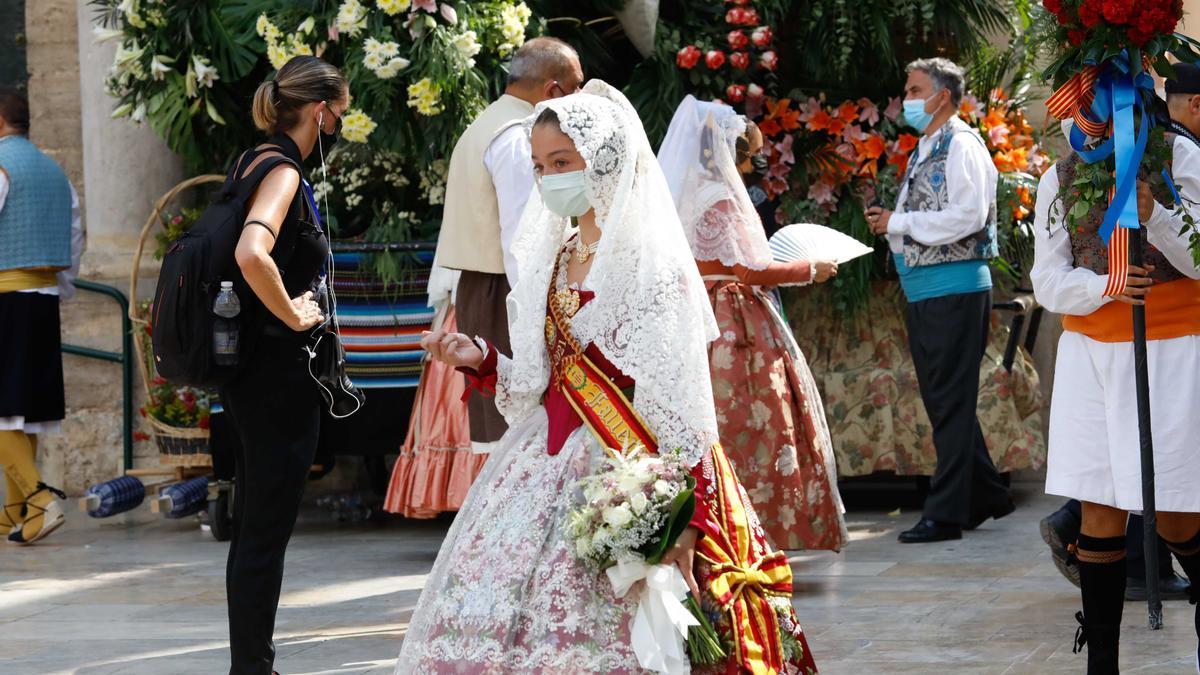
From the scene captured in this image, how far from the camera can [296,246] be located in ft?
15.5

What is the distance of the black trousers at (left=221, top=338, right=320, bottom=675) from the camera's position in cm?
465

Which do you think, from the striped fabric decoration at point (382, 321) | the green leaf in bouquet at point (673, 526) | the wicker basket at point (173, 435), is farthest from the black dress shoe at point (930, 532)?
the green leaf in bouquet at point (673, 526)

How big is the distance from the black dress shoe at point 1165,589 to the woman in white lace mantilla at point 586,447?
8.21 feet

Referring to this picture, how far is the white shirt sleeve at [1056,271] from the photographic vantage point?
458 cm

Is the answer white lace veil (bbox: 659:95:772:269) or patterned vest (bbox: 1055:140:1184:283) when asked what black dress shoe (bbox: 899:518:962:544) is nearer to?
white lace veil (bbox: 659:95:772:269)

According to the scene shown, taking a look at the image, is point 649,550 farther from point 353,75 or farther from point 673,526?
point 353,75

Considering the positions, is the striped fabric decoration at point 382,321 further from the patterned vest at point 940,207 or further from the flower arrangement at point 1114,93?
the flower arrangement at point 1114,93

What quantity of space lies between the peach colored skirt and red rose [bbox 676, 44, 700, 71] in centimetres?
184

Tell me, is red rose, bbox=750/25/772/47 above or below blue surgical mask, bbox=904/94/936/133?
above

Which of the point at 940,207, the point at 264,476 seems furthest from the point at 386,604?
the point at 940,207

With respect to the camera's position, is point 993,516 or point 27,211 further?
point 27,211

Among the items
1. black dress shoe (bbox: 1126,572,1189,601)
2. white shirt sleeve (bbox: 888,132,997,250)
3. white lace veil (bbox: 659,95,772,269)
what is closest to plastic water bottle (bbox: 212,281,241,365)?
white lace veil (bbox: 659,95,772,269)

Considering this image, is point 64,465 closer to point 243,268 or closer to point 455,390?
point 455,390

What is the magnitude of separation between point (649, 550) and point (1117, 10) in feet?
6.43
